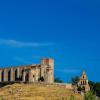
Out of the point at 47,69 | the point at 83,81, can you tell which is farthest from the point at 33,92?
the point at 83,81

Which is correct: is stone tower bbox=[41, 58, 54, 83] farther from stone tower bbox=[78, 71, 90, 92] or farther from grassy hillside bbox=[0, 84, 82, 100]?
stone tower bbox=[78, 71, 90, 92]

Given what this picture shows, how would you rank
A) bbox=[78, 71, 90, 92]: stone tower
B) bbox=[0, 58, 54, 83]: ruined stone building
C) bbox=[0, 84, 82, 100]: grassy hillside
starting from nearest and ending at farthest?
bbox=[0, 84, 82, 100]: grassy hillside → bbox=[0, 58, 54, 83]: ruined stone building → bbox=[78, 71, 90, 92]: stone tower

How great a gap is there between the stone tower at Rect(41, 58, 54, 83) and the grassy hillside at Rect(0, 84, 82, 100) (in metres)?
5.79

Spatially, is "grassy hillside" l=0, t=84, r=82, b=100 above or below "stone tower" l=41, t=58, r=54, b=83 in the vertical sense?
below

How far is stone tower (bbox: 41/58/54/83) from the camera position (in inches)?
4798

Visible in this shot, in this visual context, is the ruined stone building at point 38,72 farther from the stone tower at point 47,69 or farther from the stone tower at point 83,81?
the stone tower at point 83,81

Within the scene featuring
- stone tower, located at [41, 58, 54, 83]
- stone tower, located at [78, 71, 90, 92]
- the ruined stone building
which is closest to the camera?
stone tower, located at [41, 58, 54, 83]

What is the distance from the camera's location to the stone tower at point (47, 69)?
12188 cm

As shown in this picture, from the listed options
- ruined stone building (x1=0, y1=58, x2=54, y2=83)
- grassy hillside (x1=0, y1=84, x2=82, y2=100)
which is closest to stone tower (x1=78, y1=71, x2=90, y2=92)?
ruined stone building (x1=0, y1=58, x2=54, y2=83)

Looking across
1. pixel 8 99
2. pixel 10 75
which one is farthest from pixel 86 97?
pixel 10 75

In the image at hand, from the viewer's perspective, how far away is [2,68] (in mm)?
→ 141375

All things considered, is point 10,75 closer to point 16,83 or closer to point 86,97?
point 16,83

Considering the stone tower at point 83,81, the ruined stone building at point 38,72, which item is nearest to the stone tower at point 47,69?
the ruined stone building at point 38,72

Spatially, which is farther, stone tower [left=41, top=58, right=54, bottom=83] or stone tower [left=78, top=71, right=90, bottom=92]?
stone tower [left=78, top=71, right=90, bottom=92]
